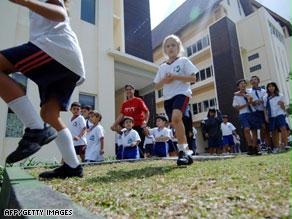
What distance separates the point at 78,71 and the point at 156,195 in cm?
138

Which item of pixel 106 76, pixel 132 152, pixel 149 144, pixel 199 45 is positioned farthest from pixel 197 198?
pixel 199 45

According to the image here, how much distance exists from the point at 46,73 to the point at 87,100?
7581 millimetres

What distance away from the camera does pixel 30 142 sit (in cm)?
200

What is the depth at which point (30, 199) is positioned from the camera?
130 centimetres

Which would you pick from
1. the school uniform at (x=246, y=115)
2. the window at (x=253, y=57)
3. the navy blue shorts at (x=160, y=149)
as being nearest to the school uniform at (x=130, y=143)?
the navy blue shorts at (x=160, y=149)

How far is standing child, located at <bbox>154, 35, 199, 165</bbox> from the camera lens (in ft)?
11.1

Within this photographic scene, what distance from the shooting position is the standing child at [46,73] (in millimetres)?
2111

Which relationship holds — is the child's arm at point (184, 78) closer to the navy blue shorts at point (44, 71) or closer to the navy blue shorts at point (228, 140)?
the navy blue shorts at point (44, 71)

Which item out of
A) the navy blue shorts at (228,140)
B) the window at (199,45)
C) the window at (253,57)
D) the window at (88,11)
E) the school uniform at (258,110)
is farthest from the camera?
the window at (199,45)

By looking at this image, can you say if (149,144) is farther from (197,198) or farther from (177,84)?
(197,198)

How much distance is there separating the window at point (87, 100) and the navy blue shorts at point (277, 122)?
20.2 ft

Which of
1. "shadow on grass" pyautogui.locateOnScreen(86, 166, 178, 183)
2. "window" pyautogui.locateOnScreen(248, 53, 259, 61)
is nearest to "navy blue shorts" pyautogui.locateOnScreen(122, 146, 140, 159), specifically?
"shadow on grass" pyautogui.locateOnScreen(86, 166, 178, 183)

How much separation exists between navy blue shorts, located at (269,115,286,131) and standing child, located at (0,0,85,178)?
4.98m

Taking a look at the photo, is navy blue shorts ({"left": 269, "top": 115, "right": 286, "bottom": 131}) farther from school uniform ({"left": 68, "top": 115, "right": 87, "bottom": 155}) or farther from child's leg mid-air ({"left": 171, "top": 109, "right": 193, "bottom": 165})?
school uniform ({"left": 68, "top": 115, "right": 87, "bottom": 155})
